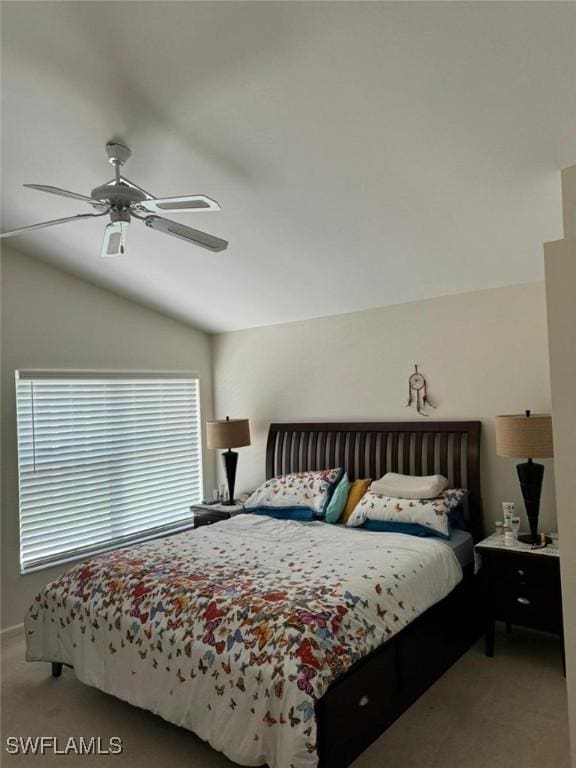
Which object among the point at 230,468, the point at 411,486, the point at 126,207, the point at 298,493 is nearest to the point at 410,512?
the point at 411,486

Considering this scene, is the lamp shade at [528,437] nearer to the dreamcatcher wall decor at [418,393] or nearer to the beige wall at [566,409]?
the dreamcatcher wall decor at [418,393]

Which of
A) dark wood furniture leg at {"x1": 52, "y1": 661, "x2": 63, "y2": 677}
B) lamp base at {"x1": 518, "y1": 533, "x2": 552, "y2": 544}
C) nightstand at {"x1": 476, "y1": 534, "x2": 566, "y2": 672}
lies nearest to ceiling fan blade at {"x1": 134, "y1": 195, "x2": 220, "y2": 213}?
nightstand at {"x1": 476, "y1": 534, "x2": 566, "y2": 672}

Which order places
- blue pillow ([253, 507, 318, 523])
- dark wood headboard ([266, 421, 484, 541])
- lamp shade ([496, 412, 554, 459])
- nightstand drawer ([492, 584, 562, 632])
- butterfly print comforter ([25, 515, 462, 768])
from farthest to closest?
blue pillow ([253, 507, 318, 523]), dark wood headboard ([266, 421, 484, 541]), lamp shade ([496, 412, 554, 459]), nightstand drawer ([492, 584, 562, 632]), butterfly print comforter ([25, 515, 462, 768])

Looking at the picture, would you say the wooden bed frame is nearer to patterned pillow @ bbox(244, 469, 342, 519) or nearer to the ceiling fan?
patterned pillow @ bbox(244, 469, 342, 519)

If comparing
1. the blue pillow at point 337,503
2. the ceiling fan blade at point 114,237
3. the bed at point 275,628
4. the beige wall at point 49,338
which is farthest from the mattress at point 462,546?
the beige wall at point 49,338

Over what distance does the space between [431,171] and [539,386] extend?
1.70m

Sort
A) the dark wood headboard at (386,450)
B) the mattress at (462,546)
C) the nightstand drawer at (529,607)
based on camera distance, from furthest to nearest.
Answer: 1. the dark wood headboard at (386,450)
2. the mattress at (462,546)
3. the nightstand drawer at (529,607)

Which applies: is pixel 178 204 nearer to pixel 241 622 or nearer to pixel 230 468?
pixel 241 622

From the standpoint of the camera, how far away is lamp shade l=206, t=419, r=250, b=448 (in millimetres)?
4645

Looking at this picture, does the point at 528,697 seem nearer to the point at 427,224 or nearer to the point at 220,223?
the point at 427,224

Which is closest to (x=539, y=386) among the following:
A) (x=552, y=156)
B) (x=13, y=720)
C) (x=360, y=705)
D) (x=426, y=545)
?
(x=426, y=545)

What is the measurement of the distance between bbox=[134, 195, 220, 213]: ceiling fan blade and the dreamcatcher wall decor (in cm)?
227

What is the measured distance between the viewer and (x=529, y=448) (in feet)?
10.0

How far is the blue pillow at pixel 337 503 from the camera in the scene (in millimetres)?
3789
